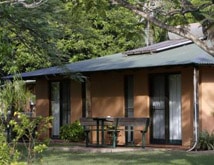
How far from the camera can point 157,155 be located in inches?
637

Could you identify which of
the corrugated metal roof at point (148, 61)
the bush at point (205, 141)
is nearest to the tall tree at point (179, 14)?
the corrugated metal roof at point (148, 61)

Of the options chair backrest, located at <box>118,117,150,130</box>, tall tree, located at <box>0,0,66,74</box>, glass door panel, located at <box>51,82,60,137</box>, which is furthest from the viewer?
glass door panel, located at <box>51,82,60,137</box>

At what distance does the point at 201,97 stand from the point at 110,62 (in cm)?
484

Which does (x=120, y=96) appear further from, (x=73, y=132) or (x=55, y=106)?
(x=55, y=106)

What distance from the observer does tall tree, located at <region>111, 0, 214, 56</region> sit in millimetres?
8134

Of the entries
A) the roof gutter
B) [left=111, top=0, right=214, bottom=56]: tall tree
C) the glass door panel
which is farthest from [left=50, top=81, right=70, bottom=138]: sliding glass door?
[left=111, top=0, right=214, bottom=56]: tall tree

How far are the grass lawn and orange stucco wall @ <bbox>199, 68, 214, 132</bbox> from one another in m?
1.79

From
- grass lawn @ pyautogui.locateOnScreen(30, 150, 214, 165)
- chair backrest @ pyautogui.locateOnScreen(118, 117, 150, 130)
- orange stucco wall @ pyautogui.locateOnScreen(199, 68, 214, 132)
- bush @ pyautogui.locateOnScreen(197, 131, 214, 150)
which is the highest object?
orange stucco wall @ pyautogui.locateOnScreen(199, 68, 214, 132)

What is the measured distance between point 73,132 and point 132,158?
6640mm

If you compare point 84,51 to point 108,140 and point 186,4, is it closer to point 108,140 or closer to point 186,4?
point 108,140

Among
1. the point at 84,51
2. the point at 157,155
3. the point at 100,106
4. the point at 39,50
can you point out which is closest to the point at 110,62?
the point at 100,106

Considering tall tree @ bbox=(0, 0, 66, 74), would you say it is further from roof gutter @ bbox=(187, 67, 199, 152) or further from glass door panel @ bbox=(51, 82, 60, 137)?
glass door panel @ bbox=(51, 82, 60, 137)

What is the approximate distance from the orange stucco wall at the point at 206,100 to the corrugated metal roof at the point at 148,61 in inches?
24.1

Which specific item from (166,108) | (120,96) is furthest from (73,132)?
(166,108)
